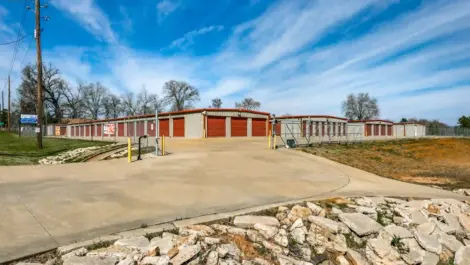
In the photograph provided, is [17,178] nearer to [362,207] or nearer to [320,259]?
[320,259]

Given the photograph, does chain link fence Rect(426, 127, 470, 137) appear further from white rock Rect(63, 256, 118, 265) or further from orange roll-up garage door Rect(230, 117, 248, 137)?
white rock Rect(63, 256, 118, 265)

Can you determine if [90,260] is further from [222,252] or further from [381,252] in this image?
[381,252]

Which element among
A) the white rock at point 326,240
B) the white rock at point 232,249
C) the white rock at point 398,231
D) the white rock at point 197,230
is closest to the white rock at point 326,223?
the white rock at point 326,240

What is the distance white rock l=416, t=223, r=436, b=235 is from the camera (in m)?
5.36

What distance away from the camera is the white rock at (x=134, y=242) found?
352 centimetres

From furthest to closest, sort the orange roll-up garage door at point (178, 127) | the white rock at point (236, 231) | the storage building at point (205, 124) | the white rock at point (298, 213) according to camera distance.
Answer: the orange roll-up garage door at point (178, 127), the storage building at point (205, 124), the white rock at point (298, 213), the white rock at point (236, 231)

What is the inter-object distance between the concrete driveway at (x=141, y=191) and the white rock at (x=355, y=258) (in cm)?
214

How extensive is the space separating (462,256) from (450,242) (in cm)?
53

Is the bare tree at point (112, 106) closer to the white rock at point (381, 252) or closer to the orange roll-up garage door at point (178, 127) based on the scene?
the orange roll-up garage door at point (178, 127)

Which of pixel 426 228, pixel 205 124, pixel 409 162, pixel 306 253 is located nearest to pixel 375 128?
pixel 409 162

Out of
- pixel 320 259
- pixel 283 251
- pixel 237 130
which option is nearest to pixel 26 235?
pixel 283 251

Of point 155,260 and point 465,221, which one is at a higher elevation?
point 155,260

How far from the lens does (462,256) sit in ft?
15.4

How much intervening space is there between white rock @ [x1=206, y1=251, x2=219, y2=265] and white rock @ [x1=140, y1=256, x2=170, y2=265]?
1.79 ft
